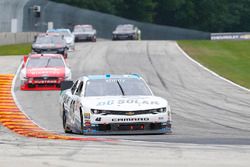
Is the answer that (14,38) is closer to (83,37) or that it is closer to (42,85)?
(83,37)

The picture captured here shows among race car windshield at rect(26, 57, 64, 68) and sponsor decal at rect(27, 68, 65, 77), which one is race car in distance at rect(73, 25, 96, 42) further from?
sponsor decal at rect(27, 68, 65, 77)

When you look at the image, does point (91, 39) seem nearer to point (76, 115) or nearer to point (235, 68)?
point (235, 68)

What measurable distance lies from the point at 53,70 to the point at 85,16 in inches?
2107

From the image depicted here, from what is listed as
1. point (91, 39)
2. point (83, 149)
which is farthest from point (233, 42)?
point (83, 149)

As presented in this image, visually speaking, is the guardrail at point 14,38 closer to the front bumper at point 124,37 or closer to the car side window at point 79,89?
the front bumper at point 124,37

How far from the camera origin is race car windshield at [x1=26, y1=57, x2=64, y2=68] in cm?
3003

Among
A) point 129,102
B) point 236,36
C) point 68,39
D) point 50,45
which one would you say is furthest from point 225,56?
point 129,102

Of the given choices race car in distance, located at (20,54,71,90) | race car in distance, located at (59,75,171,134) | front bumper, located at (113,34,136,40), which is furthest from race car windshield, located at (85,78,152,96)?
front bumper, located at (113,34,136,40)

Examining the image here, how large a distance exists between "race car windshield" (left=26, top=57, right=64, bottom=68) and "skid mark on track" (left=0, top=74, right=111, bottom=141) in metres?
1.21

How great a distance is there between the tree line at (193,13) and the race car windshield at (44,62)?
69120mm

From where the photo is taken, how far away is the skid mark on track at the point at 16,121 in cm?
1362

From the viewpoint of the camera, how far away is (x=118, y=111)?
1488cm

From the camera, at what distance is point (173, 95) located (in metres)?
26.7

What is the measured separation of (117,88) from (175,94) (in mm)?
11180
